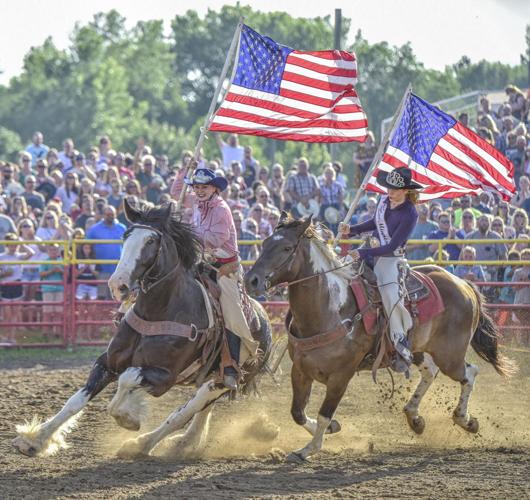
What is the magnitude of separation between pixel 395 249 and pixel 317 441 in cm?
172

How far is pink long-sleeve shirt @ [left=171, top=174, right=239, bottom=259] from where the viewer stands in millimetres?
9500

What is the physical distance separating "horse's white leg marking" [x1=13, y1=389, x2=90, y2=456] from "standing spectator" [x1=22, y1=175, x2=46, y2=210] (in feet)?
35.8

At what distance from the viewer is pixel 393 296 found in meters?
9.88

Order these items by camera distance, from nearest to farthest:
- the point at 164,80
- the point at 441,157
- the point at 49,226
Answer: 1. the point at 441,157
2. the point at 49,226
3. the point at 164,80

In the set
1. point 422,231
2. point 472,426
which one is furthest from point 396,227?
point 422,231

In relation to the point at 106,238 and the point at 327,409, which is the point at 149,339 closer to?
the point at 327,409

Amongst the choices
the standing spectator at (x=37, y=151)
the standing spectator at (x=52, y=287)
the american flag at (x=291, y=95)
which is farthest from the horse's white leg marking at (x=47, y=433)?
the standing spectator at (x=37, y=151)

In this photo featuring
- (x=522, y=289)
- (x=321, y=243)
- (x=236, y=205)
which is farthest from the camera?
(x=236, y=205)

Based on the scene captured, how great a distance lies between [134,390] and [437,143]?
4326mm

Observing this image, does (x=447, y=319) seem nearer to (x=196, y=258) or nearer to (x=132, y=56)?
(x=196, y=258)

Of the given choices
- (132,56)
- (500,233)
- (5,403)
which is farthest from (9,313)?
(132,56)

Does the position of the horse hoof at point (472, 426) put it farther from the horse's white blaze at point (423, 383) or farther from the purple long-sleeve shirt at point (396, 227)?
the purple long-sleeve shirt at point (396, 227)

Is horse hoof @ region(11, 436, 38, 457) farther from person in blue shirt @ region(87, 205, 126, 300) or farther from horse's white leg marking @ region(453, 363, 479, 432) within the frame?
person in blue shirt @ region(87, 205, 126, 300)

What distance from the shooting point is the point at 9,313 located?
16438 millimetres
